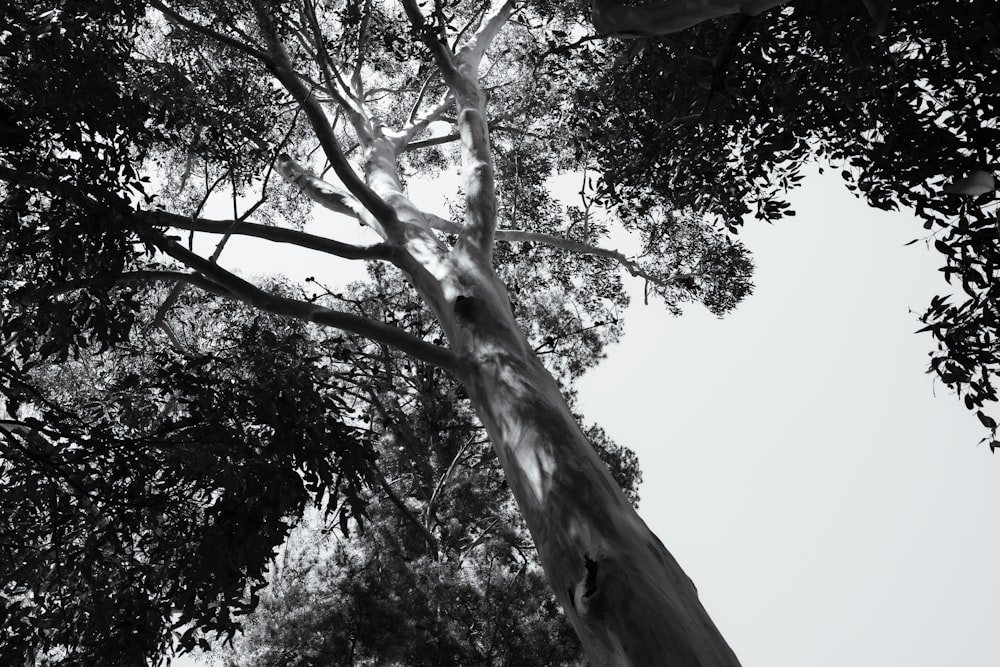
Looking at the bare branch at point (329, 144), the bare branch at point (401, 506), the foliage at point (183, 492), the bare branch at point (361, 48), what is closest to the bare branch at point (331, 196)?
the bare branch at point (329, 144)

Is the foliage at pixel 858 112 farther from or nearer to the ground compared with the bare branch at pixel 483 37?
nearer to the ground

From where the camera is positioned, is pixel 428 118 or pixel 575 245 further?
pixel 428 118

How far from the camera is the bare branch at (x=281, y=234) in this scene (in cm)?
484

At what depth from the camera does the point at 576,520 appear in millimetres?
3006

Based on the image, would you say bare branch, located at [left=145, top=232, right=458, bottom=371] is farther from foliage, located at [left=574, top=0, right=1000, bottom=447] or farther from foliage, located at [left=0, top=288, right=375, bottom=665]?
foliage, located at [left=574, top=0, right=1000, bottom=447]

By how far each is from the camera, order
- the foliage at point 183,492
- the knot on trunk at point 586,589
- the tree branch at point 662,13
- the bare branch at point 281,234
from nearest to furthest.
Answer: the tree branch at point 662,13 < the knot on trunk at point 586,589 < the foliage at point 183,492 < the bare branch at point 281,234

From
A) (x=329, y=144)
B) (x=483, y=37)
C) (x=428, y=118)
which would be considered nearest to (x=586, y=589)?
(x=329, y=144)

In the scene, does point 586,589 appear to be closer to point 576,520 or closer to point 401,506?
point 576,520

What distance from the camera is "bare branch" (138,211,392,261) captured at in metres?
4.84

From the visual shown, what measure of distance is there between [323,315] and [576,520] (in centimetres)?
213

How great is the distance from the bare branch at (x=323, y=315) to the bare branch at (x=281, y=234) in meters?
0.36

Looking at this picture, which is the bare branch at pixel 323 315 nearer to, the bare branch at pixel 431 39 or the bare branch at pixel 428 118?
the bare branch at pixel 431 39

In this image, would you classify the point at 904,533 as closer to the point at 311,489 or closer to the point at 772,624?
the point at 772,624

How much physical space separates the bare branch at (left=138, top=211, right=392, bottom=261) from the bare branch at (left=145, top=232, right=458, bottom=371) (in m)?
0.36
